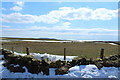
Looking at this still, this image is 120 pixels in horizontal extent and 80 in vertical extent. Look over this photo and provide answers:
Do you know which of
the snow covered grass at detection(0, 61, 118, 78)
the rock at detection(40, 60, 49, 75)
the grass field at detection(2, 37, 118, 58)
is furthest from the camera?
the grass field at detection(2, 37, 118, 58)

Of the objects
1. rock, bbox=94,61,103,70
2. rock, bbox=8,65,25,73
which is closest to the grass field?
rock, bbox=94,61,103,70

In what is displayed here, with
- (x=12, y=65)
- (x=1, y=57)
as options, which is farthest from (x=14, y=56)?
(x=1, y=57)

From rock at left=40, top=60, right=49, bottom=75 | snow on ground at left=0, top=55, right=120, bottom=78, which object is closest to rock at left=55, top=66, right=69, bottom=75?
snow on ground at left=0, top=55, right=120, bottom=78

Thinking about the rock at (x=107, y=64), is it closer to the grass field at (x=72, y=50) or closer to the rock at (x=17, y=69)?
the grass field at (x=72, y=50)

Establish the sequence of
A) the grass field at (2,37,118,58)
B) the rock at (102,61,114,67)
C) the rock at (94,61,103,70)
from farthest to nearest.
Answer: the grass field at (2,37,118,58) < the rock at (102,61,114,67) < the rock at (94,61,103,70)

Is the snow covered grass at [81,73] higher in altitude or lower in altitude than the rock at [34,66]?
lower

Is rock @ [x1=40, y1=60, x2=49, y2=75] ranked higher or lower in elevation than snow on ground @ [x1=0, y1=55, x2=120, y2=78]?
higher

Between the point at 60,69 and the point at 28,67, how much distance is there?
85.4 inches

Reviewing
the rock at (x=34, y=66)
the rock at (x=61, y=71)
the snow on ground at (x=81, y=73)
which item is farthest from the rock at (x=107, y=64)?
the rock at (x=34, y=66)

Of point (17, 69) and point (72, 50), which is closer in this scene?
point (17, 69)

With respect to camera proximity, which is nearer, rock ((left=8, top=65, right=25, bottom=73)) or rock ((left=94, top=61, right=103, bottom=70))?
rock ((left=8, top=65, right=25, bottom=73))

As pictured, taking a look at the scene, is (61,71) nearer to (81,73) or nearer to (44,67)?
(44,67)

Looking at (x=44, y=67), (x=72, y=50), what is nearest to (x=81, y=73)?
(x=44, y=67)

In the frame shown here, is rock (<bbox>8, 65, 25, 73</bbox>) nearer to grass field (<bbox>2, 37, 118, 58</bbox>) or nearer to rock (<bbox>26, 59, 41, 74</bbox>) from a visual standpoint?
rock (<bbox>26, 59, 41, 74</bbox>)
